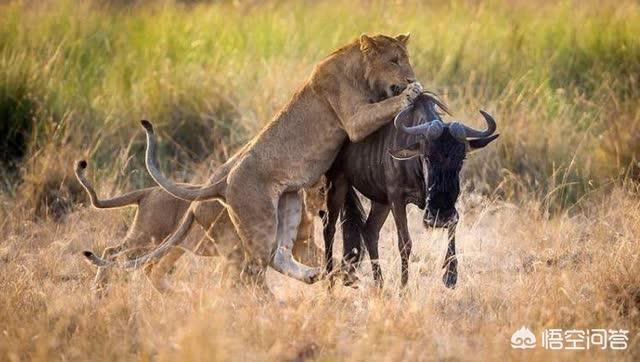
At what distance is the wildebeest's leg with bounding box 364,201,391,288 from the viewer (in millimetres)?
8484

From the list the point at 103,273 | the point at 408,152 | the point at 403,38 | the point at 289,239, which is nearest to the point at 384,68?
the point at 403,38

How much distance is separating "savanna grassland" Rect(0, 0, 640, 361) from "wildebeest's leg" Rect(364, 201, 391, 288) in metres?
0.25

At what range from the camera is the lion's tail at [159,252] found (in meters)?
7.78

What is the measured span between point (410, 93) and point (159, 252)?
1.73 m

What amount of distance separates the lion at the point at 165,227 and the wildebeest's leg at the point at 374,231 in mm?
308

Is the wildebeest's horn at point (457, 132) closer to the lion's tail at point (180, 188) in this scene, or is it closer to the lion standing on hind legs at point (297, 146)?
the lion standing on hind legs at point (297, 146)

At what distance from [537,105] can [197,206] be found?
405cm

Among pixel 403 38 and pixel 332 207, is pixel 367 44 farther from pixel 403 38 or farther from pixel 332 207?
pixel 332 207

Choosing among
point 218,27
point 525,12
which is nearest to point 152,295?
point 218,27

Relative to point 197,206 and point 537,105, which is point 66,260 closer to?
point 197,206

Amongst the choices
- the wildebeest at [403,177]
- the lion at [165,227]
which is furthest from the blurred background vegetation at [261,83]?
the lion at [165,227]

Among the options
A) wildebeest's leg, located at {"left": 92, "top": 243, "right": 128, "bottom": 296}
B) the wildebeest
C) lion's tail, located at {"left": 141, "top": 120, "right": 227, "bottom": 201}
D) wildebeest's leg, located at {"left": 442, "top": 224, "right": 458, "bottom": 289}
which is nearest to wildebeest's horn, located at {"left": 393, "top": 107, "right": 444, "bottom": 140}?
the wildebeest

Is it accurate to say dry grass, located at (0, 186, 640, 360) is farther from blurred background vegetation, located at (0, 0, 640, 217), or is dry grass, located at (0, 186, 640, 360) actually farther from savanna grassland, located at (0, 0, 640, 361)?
blurred background vegetation, located at (0, 0, 640, 217)

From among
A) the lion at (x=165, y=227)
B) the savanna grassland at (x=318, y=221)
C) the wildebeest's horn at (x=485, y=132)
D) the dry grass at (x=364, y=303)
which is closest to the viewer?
the dry grass at (x=364, y=303)
